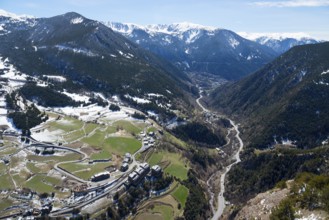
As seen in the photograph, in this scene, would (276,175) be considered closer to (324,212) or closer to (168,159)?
(168,159)

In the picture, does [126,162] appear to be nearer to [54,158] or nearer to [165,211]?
[54,158]

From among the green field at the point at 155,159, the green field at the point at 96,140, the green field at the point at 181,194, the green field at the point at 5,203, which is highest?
the green field at the point at 96,140

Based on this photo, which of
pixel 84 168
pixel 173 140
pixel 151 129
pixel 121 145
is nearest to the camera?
pixel 84 168

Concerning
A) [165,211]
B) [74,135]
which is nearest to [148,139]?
[74,135]

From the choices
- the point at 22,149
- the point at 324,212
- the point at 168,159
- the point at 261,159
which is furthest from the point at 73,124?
the point at 324,212

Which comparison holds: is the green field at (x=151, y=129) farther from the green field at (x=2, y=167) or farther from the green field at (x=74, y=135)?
the green field at (x=2, y=167)

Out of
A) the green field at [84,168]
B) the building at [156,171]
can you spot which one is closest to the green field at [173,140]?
the building at [156,171]
